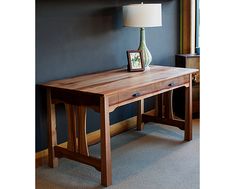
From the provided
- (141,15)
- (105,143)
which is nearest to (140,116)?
(141,15)

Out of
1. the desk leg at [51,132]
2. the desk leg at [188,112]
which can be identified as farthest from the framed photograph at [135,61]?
the desk leg at [51,132]

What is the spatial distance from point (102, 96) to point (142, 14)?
1.12m

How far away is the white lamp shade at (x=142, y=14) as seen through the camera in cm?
339

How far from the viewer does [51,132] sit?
3.05m

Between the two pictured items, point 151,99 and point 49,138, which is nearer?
point 49,138

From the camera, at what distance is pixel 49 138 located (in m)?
3.08

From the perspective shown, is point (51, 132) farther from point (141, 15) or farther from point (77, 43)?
point (141, 15)

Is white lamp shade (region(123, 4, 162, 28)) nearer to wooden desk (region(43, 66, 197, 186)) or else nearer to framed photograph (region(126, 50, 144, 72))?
framed photograph (region(126, 50, 144, 72))

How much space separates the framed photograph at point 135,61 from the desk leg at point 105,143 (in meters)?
0.96

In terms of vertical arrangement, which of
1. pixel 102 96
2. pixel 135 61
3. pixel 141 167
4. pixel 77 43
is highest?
pixel 77 43
